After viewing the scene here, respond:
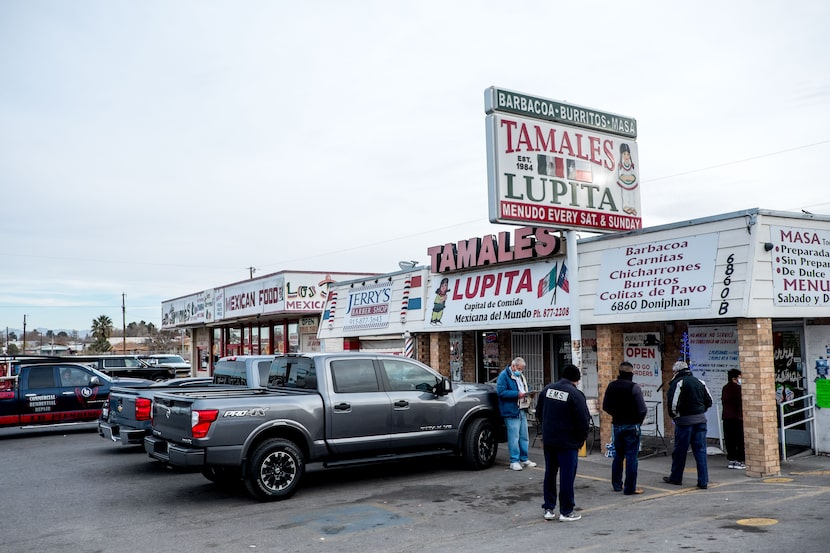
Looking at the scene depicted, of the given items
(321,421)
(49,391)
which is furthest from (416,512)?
(49,391)

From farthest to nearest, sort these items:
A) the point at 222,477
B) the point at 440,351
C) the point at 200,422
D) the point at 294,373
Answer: the point at 440,351
the point at 294,373
the point at 222,477
the point at 200,422

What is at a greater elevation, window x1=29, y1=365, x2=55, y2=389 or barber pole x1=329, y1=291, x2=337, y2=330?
barber pole x1=329, y1=291, x2=337, y2=330

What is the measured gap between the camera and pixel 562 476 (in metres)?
8.05

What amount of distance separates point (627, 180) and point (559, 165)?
5.83 ft

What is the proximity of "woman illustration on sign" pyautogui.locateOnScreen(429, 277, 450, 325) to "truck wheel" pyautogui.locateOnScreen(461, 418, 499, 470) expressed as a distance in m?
5.84

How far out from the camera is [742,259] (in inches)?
420

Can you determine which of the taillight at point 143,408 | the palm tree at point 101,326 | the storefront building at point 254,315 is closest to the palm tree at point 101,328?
the palm tree at point 101,326

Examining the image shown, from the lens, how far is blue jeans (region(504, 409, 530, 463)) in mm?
11336

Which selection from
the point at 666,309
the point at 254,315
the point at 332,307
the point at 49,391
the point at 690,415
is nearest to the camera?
the point at 690,415

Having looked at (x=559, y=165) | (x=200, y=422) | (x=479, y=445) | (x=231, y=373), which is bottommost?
(x=479, y=445)

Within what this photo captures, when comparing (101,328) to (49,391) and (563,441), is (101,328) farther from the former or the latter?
(563,441)

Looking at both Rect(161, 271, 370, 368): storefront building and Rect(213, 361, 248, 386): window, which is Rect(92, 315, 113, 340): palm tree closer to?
Rect(161, 271, 370, 368): storefront building

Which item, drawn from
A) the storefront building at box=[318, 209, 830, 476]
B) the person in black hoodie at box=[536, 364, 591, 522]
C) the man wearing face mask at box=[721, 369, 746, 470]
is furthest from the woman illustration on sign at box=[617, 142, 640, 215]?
the person in black hoodie at box=[536, 364, 591, 522]

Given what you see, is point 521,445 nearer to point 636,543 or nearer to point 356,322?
point 636,543
